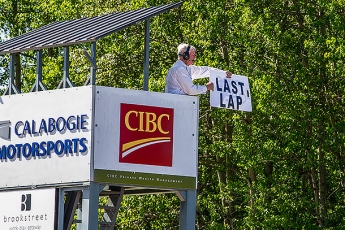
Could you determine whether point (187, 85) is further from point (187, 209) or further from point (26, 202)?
point (26, 202)

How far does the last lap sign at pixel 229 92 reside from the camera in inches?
805

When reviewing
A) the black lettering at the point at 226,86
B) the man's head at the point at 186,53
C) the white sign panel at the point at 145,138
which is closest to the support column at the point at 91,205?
the white sign panel at the point at 145,138

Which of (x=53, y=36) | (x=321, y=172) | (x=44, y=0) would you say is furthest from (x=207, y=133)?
(x=53, y=36)

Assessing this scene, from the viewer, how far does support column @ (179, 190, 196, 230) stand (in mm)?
19938

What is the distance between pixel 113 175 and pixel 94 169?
1.00 ft

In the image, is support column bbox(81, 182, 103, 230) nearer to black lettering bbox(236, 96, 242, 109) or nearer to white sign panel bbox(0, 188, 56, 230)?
white sign panel bbox(0, 188, 56, 230)

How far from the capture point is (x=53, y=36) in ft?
68.2

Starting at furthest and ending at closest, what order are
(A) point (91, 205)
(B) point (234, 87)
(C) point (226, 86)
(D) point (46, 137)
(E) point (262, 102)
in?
(E) point (262, 102) → (B) point (234, 87) → (C) point (226, 86) → (D) point (46, 137) → (A) point (91, 205)

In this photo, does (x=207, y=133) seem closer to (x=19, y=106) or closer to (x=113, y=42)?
(x=113, y=42)

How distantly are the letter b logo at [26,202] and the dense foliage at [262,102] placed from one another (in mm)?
12920

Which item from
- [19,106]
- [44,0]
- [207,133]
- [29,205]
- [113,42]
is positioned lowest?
[29,205]

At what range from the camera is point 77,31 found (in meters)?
20.5

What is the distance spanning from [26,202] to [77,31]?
2744 mm

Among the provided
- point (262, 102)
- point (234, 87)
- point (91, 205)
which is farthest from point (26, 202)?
point (262, 102)
